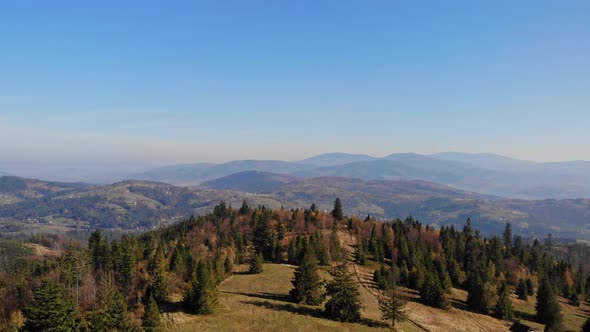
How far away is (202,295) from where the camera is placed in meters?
68.1

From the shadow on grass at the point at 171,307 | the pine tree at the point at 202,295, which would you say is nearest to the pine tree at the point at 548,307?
the pine tree at the point at 202,295

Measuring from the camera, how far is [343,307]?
67938mm

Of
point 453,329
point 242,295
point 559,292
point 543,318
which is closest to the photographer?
point 453,329

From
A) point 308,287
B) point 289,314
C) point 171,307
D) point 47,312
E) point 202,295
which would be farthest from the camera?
point 308,287

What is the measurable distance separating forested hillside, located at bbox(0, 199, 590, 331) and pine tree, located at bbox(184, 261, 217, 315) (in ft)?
0.63

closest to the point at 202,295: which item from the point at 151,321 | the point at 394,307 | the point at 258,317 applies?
the point at 258,317

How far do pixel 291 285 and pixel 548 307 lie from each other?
217 ft

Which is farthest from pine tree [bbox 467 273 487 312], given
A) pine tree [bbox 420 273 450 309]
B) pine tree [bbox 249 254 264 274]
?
pine tree [bbox 249 254 264 274]

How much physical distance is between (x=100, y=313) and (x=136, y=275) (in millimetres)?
50847

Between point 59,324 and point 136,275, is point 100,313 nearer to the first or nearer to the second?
point 59,324

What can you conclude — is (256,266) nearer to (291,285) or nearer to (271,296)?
(291,285)

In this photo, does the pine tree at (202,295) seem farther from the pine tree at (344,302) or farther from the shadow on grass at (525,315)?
the shadow on grass at (525,315)

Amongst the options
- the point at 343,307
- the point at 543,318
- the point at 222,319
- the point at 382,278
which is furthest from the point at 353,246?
the point at 222,319

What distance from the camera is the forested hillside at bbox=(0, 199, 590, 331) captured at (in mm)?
64375
